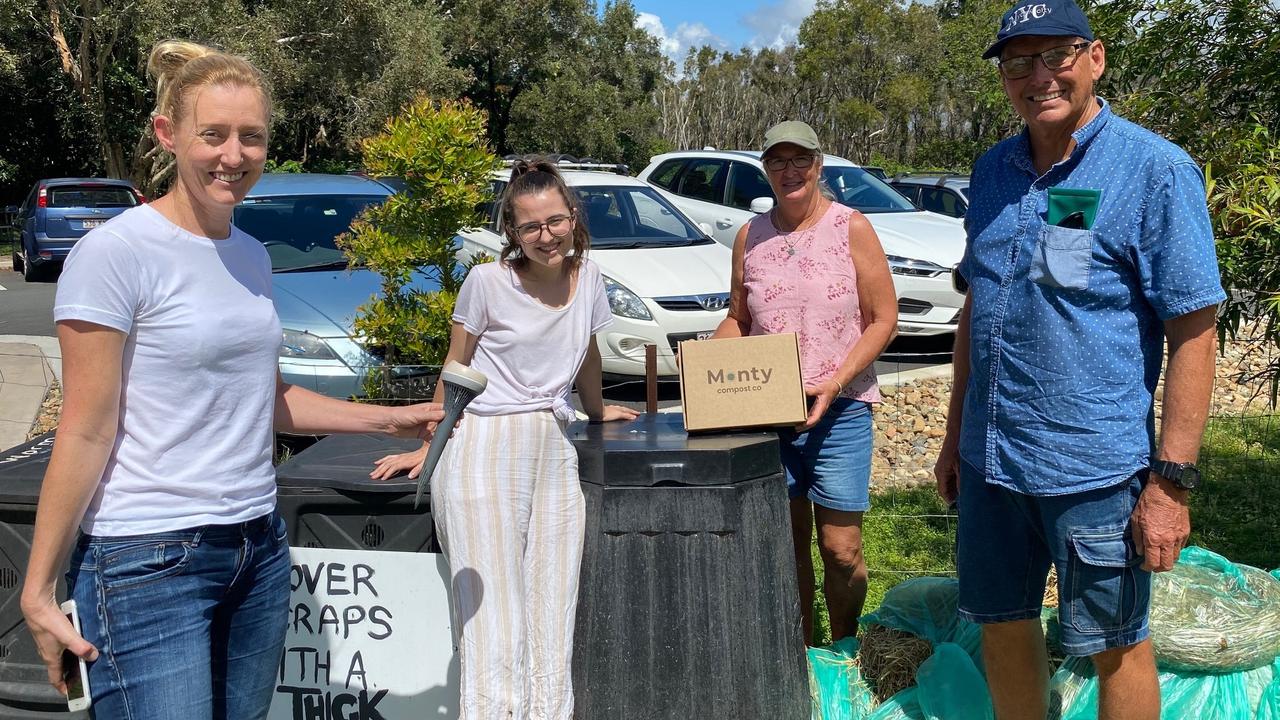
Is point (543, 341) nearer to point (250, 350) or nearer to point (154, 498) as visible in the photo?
point (250, 350)

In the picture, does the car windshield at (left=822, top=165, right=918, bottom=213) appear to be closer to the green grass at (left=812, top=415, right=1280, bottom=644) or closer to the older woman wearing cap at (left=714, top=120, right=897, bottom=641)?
the green grass at (left=812, top=415, right=1280, bottom=644)

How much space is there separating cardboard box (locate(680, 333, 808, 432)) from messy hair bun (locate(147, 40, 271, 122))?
4.57ft

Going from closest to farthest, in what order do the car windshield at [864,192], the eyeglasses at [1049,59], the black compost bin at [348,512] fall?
the eyeglasses at [1049,59] < the black compost bin at [348,512] < the car windshield at [864,192]

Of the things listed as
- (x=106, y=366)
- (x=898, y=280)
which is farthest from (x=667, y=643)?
(x=898, y=280)

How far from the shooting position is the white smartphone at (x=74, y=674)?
6.46 ft

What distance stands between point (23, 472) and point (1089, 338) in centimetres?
278

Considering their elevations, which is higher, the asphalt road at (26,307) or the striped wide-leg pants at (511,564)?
the striped wide-leg pants at (511,564)

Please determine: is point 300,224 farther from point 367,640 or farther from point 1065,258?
point 1065,258

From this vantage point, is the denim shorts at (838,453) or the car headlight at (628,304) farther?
the car headlight at (628,304)

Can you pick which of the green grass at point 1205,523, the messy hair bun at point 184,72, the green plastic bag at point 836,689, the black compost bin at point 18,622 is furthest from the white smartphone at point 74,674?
the green grass at point 1205,523

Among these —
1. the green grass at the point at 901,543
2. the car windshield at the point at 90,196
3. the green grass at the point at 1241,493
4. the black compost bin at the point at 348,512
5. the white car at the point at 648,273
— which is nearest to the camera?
the black compost bin at the point at 348,512

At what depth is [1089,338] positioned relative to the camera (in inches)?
94.6

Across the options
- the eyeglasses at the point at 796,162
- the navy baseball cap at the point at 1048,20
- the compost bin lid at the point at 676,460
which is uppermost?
the navy baseball cap at the point at 1048,20

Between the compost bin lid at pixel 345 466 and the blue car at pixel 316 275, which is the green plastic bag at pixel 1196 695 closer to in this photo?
the compost bin lid at pixel 345 466
